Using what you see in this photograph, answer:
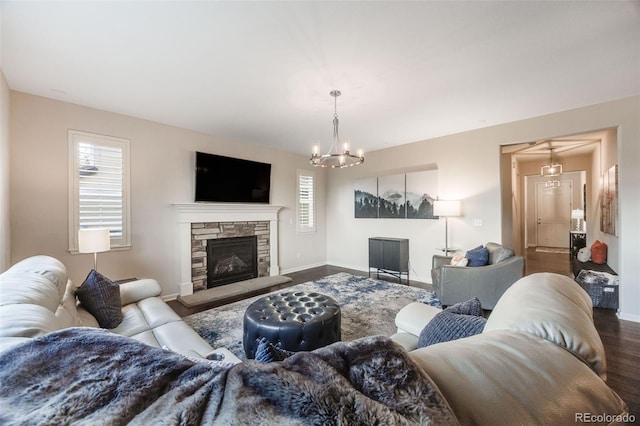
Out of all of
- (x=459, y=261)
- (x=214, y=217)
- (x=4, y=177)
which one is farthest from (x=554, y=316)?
(x=214, y=217)

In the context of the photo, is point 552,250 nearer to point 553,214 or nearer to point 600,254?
point 553,214

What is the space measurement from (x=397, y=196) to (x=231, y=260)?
3.67 m

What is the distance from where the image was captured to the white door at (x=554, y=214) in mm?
8031

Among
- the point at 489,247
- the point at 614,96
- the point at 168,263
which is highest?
the point at 614,96

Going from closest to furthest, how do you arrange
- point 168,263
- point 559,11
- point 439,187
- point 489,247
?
1. point 559,11
2. point 489,247
3. point 168,263
4. point 439,187

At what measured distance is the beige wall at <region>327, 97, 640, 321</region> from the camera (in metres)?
3.28

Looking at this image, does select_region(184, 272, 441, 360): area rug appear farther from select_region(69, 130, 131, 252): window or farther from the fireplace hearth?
select_region(69, 130, 131, 252): window

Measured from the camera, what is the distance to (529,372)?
0.65 metres

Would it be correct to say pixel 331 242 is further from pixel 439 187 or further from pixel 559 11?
pixel 559 11

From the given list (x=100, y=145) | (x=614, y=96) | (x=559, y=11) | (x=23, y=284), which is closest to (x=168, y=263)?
(x=100, y=145)

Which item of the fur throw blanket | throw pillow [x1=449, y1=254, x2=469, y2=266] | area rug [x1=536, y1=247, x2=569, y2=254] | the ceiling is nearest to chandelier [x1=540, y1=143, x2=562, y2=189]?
area rug [x1=536, y1=247, x2=569, y2=254]

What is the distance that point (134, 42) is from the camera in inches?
86.4

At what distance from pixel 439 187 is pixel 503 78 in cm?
244

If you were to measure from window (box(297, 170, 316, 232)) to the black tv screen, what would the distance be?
102 cm
